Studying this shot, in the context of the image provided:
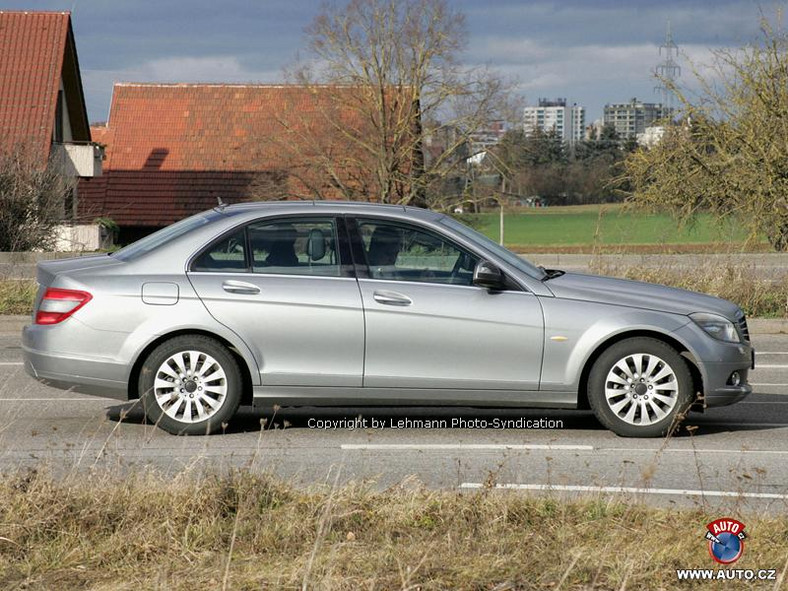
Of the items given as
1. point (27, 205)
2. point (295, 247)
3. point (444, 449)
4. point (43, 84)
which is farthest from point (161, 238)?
point (43, 84)

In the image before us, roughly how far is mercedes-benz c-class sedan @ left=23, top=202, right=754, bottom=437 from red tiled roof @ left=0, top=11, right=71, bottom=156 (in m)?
32.2

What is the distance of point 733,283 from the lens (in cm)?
1761

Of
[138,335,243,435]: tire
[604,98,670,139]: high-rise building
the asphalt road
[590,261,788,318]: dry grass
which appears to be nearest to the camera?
the asphalt road

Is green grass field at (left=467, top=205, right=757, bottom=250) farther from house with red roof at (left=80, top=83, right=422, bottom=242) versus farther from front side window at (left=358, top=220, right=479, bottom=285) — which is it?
front side window at (left=358, top=220, right=479, bottom=285)

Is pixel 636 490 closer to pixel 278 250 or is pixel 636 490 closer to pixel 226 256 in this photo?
pixel 278 250

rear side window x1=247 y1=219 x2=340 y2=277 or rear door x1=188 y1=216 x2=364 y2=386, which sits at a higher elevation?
rear side window x1=247 y1=219 x2=340 y2=277

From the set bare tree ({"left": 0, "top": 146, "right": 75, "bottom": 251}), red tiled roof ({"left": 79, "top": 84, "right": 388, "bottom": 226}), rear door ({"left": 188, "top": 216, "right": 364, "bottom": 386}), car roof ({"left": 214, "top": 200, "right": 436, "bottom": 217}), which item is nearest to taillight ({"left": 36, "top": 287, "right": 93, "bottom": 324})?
rear door ({"left": 188, "top": 216, "right": 364, "bottom": 386})

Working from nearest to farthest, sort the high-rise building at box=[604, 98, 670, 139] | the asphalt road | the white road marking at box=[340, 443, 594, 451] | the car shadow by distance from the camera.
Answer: the asphalt road < the white road marking at box=[340, 443, 594, 451] < the car shadow < the high-rise building at box=[604, 98, 670, 139]

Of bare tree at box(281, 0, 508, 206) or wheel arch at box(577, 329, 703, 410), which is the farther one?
bare tree at box(281, 0, 508, 206)

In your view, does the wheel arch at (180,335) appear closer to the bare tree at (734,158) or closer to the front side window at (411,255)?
the front side window at (411,255)

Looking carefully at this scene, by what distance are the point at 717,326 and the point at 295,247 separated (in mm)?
3057

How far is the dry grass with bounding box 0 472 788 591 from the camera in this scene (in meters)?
4.88

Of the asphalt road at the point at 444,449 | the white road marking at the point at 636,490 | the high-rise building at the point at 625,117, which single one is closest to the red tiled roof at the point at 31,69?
the asphalt road at the point at 444,449

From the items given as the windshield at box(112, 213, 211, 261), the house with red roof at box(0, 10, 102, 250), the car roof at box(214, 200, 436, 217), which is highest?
the house with red roof at box(0, 10, 102, 250)
